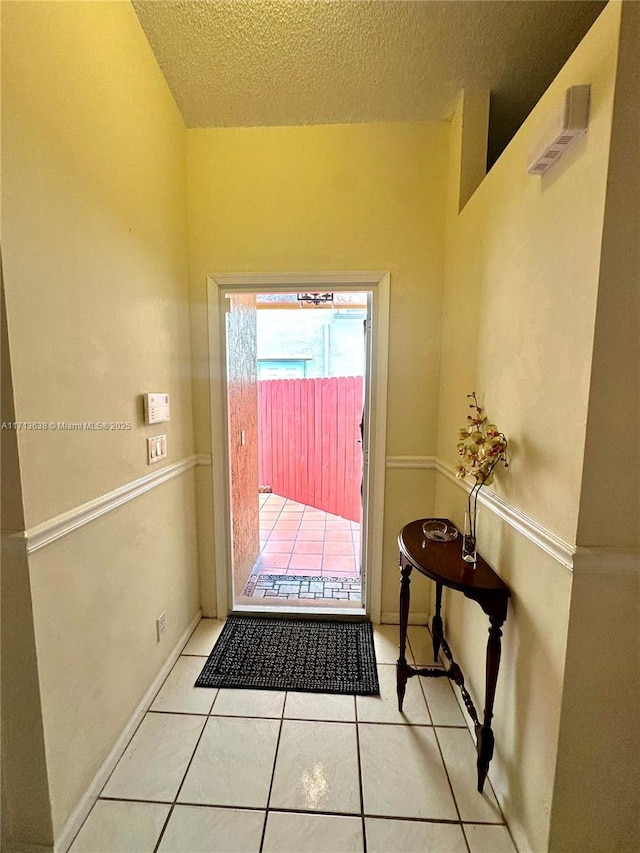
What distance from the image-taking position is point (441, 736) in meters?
1.41

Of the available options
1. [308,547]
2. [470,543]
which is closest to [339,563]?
[308,547]

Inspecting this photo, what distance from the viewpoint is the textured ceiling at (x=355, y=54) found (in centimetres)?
131

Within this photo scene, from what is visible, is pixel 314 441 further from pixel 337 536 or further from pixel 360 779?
pixel 360 779

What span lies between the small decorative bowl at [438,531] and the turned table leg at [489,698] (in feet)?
1.23

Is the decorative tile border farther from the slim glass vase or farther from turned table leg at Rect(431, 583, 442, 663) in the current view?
the slim glass vase

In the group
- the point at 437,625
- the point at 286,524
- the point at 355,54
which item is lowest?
the point at 286,524

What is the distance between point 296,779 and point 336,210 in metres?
2.53

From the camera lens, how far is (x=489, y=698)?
117cm

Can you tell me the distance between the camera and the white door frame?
6.23 ft

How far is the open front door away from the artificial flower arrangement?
136 centimetres

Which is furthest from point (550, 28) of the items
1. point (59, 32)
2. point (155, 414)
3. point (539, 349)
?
point (155, 414)

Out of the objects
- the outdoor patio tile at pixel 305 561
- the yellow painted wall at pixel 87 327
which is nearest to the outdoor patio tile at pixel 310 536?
the outdoor patio tile at pixel 305 561

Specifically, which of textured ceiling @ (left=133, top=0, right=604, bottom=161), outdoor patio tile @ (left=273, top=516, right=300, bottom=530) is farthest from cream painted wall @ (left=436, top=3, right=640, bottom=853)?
outdoor patio tile @ (left=273, top=516, right=300, bottom=530)

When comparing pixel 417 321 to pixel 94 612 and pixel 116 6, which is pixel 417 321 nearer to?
pixel 116 6
